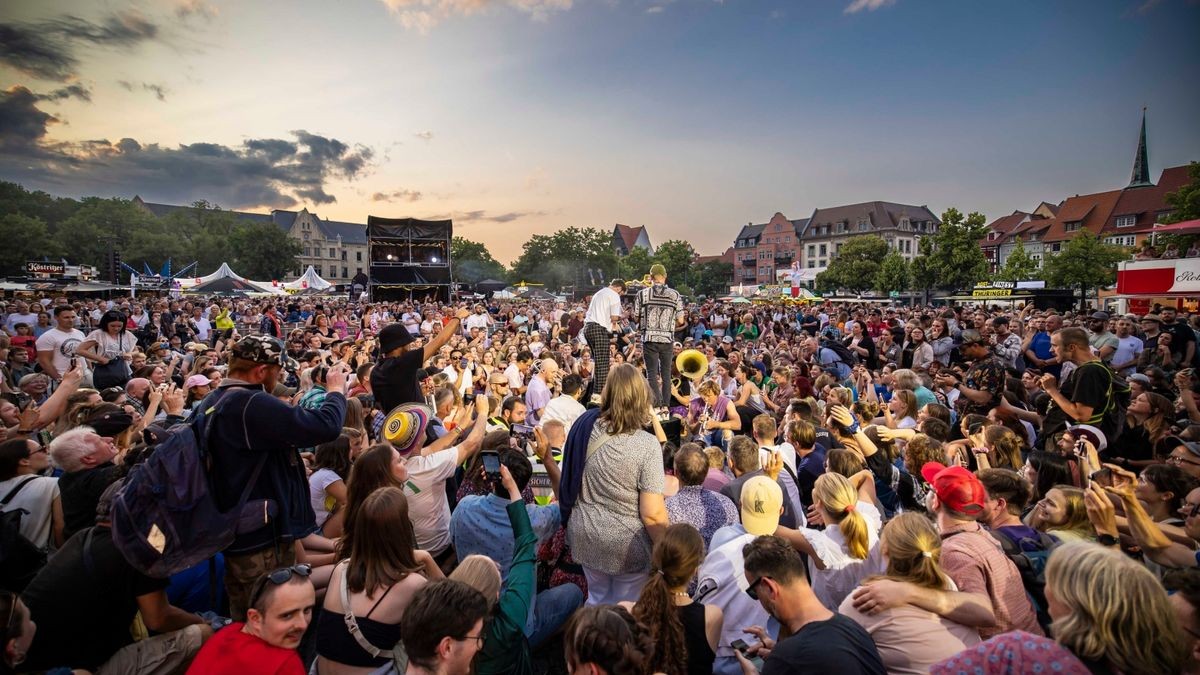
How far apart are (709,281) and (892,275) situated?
1339 inches

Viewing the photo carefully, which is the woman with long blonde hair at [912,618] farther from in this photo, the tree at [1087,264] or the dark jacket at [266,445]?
the tree at [1087,264]

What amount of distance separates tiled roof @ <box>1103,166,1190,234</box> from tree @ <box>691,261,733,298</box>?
48052mm

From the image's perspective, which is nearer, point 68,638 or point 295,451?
point 68,638

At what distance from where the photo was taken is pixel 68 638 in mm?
2432

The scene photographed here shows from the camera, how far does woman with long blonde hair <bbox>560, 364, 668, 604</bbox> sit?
10.1ft

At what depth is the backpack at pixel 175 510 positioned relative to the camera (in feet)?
7.89

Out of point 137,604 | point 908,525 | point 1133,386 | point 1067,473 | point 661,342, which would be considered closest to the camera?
point 908,525

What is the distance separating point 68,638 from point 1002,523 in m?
4.97

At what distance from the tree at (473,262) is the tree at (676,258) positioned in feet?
105

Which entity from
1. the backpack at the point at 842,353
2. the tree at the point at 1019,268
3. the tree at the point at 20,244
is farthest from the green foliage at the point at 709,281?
the backpack at the point at 842,353

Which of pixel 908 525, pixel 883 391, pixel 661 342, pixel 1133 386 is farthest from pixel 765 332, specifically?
pixel 908 525

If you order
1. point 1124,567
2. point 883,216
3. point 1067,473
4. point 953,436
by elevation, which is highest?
point 883,216

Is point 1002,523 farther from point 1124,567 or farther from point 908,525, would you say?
point 1124,567

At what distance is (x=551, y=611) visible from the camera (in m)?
3.41
